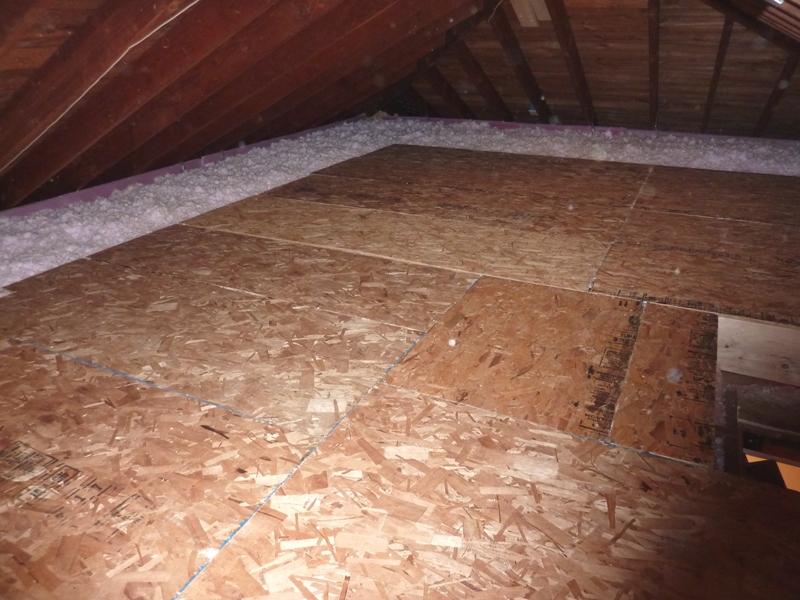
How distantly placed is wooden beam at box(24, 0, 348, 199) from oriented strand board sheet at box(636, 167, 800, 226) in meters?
2.60

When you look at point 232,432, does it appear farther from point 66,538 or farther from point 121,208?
point 121,208

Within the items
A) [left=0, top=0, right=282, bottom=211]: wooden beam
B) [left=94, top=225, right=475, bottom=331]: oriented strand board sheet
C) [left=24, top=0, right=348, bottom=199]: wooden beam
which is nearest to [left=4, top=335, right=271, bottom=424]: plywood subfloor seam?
[left=94, top=225, right=475, bottom=331]: oriented strand board sheet

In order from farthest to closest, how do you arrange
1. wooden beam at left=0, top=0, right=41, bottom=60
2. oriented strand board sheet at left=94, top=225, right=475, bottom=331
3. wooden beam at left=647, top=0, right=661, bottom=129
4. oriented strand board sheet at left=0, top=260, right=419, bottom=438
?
wooden beam at left=647, top=0, right=661, bottom=129, oriented strand board sheet at left=94, top=225, right=475, bottom=331, wooden beam at left=0, top=0, right=41, bottom=60, oriented strand board sheet at left=0, top=260, right=419, bottom=438

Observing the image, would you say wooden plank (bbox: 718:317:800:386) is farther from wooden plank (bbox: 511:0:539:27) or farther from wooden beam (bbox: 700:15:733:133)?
wooden plank (bbox: 511:0:539:27)

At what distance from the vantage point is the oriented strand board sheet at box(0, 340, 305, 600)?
4.68ft

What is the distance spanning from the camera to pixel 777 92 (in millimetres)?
4902

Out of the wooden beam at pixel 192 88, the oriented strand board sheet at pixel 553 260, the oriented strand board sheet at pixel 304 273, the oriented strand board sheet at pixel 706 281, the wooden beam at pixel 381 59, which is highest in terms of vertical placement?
the wooden beam at pixel 192 88

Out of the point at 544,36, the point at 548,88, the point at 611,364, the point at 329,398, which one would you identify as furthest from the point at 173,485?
the point at 548,88

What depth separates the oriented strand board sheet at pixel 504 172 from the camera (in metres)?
4.37

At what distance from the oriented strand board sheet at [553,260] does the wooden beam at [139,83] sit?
1.85 m

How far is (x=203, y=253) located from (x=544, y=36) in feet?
11.7

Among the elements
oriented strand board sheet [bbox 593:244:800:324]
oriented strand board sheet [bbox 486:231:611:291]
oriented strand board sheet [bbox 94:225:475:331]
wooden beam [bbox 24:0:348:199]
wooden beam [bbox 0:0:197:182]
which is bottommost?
oriented strand board sheet [bbox 593:244:800:324]

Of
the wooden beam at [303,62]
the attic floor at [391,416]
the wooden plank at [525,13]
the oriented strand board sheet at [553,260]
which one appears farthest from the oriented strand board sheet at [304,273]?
the wooden plank at [525,13]

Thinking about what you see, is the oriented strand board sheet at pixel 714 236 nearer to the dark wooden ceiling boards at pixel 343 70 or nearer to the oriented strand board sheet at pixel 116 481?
the dark wooden ceiling boards at pixel 343 70
